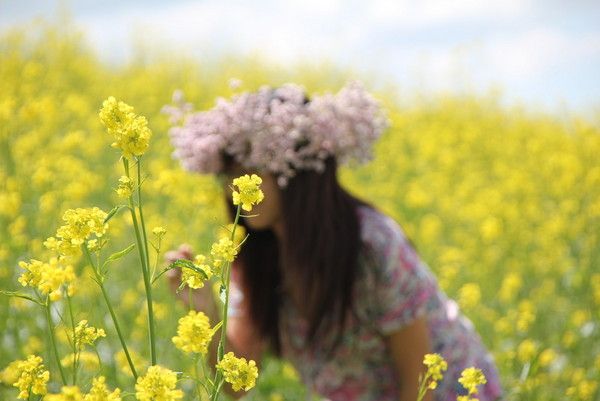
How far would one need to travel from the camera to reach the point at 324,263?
72.5 inches

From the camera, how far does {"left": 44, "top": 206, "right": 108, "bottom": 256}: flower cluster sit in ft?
2.91

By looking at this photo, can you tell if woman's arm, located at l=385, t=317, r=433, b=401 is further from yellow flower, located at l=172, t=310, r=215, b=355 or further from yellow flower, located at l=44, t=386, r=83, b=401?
yellow flower, located at l=44, t=386, r=83, b=401

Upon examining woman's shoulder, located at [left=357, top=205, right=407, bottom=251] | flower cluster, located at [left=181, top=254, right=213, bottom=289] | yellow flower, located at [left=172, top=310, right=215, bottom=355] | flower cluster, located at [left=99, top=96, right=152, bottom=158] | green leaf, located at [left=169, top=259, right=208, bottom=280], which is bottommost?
woman's shoulder, located at [left=357, top=205, right=407, bottom=251]

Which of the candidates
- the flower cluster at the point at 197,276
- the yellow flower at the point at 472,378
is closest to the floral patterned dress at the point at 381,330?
the yellow flower at the point at 472,378

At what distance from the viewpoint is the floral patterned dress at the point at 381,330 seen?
187 cm

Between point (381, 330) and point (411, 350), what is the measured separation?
3.8 inches

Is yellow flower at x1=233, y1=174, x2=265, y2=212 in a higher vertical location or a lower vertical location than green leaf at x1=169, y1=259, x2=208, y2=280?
higher

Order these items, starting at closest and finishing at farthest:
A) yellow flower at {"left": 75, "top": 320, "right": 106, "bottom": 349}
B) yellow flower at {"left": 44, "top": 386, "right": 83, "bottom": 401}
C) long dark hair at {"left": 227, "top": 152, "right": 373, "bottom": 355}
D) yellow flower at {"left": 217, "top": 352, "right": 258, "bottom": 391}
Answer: yellow flower at {"left": 44, "top": 386, "right": 83, "bottom": 401} < yellow flower at {"left": 217, "top": 352, "right": 258, "bottom": 391} < yellow flower at {"left": 75, "top": 320, "right": 106, "bottom": 349} < long dark hair at {"left": 227, "top": 152, "right": 373, "bottom": 355}

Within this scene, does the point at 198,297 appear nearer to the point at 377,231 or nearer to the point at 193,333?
the point at 377,231

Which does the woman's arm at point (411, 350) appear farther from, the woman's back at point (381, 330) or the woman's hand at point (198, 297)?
the woman's hand at point (198, 297)

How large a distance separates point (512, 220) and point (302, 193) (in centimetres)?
254

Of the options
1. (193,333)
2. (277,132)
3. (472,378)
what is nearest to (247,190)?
(193,333)

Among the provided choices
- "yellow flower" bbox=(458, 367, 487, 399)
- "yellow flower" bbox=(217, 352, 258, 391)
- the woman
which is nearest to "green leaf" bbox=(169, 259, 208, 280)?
"yellow flower" bbox=(217, 352, 258, 391)

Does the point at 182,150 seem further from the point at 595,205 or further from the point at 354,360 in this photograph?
the point at 595,205
